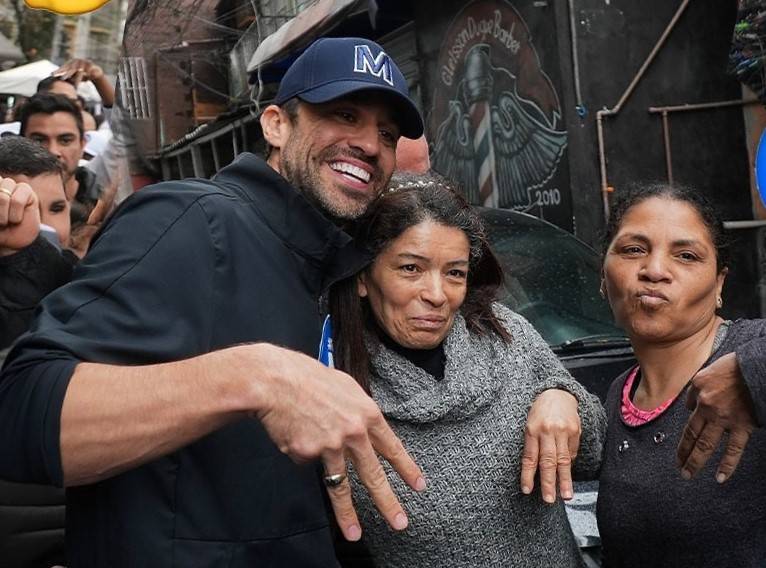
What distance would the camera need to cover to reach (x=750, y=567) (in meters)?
2.04

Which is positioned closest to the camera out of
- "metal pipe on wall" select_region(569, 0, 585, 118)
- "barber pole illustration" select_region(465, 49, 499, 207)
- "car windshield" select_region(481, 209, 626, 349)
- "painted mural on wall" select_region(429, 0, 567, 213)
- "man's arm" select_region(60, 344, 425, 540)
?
"man's arm" select_region(60, 344, 425, 540)

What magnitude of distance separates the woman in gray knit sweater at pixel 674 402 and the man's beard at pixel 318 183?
2.57ft

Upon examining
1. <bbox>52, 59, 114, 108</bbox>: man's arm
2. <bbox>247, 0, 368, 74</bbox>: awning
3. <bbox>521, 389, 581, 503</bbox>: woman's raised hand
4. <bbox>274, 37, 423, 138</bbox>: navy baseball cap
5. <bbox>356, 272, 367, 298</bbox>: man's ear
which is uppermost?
<bbox>247, 0, 368, 74</bbox>: awning

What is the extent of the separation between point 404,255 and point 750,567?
1.11 metres

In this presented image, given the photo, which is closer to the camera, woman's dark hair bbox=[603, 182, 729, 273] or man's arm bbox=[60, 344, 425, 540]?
man's arm bbox=[60, 344, 425, 540]

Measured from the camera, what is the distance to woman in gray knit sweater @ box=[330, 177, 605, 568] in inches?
87.0

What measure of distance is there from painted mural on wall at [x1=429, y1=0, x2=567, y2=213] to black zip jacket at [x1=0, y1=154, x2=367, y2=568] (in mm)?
7534

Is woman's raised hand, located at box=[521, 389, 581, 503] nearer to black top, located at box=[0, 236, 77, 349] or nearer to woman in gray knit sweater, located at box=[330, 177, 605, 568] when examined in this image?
woman in gray knit sweater, located at box=[330, 177, 605, 568]

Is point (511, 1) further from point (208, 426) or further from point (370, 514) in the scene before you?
point (208, 426)

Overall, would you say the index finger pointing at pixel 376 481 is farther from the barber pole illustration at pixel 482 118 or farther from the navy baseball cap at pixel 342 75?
the barber pole illustration at pixel 482 118

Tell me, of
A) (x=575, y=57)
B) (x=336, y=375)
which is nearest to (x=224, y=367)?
(x=336, y=375)

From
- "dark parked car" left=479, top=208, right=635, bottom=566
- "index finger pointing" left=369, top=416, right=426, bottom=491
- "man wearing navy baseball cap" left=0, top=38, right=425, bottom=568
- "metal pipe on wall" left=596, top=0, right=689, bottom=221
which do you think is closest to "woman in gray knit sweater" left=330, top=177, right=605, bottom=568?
"man wearing navy baseball cap" left=0, top=38, right=425, bottom=568

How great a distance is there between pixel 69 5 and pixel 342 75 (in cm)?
91

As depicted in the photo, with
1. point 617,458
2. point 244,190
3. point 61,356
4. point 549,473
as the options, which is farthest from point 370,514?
point 61,356
